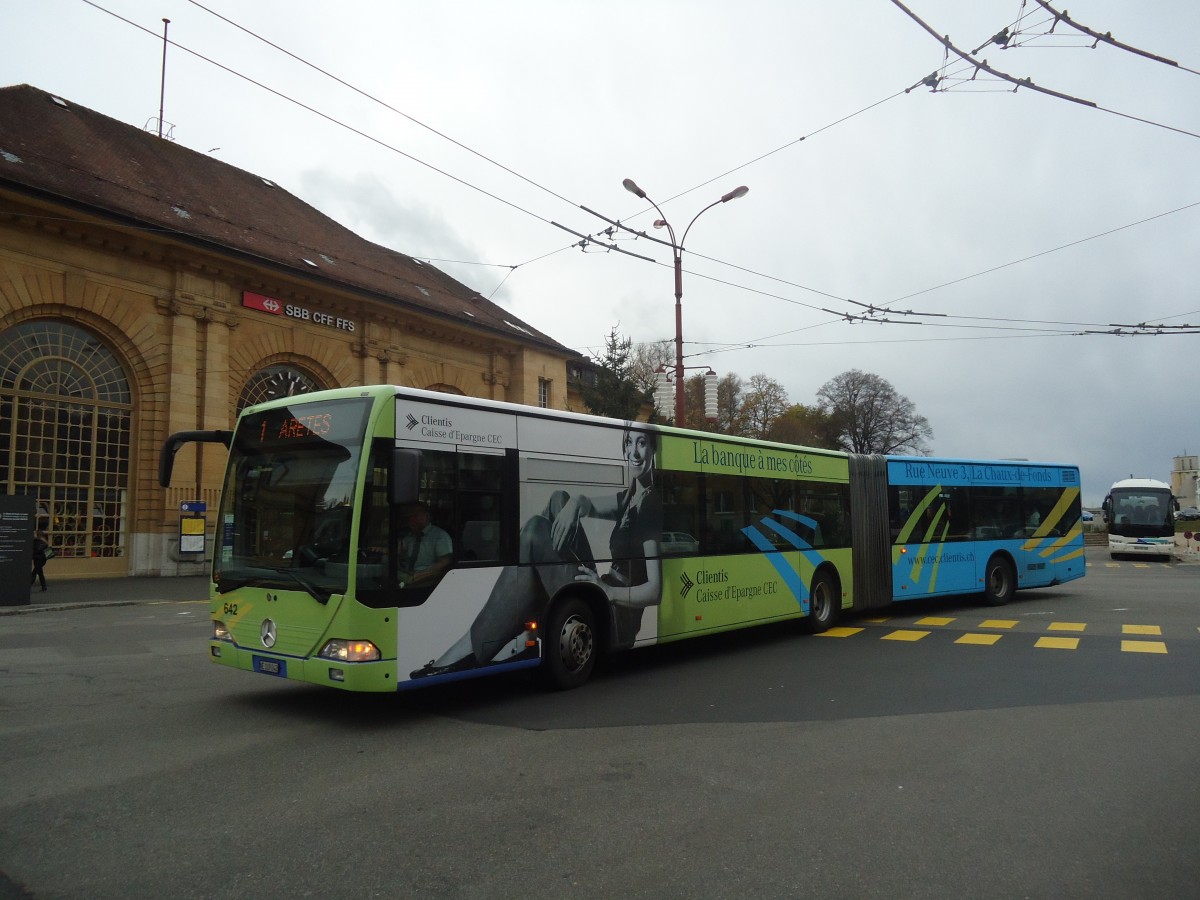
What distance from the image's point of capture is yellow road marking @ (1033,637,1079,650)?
38.2 feet

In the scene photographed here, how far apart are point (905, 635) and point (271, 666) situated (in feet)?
30.5

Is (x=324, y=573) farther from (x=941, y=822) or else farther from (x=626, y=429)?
(x=941, y=822)

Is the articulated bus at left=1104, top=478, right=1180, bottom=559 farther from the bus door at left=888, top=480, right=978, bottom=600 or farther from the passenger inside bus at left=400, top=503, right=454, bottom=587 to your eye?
the passenger inside bus at left=400, top=503, right=454, bottom=587

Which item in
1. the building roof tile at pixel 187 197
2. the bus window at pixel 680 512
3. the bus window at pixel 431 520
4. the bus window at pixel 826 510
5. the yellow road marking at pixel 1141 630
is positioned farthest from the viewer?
the building roof tile at pixel 187 197

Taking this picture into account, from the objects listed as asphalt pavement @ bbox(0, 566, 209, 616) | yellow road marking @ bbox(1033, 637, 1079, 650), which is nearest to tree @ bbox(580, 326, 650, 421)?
asphalt pavement @ bbox(0, 566, 209, 616)

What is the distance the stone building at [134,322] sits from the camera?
74.9 ft

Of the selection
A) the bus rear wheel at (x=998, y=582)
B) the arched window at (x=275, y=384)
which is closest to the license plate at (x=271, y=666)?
the bus rear wheel at (x=998, y=582)

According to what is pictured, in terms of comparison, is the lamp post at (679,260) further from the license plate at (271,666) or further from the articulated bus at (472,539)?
the license plate at (271,666)

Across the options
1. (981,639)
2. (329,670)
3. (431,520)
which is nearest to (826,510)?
(981,639)

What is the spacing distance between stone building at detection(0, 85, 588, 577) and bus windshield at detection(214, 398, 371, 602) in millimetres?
18275

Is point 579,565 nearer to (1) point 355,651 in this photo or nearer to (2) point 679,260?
(1) point 355,651

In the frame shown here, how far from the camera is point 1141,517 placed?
3528 centimetres

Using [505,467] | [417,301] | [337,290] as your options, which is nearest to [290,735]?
[505,467]

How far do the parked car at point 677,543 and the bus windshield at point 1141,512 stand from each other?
104ft
